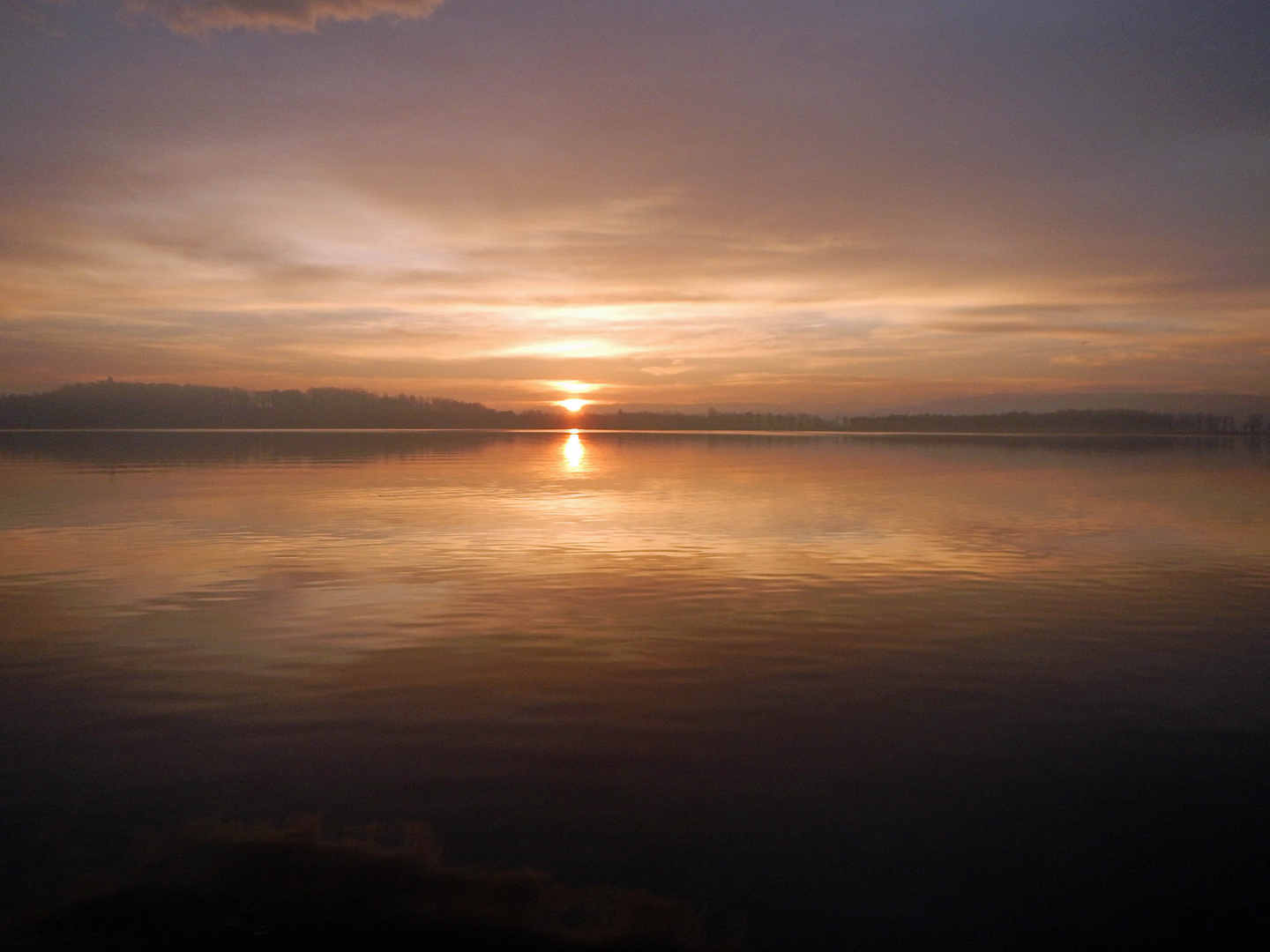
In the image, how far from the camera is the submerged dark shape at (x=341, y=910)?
668 centimetres

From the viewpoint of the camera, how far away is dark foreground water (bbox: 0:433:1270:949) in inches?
299

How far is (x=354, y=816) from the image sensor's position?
8406 millimetres

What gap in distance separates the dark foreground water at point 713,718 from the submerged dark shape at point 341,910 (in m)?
0.38

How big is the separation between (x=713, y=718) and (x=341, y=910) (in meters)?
5.15

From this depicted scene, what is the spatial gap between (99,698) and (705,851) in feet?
28.1

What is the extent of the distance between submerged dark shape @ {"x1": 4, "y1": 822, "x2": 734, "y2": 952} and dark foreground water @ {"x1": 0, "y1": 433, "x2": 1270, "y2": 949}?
0.38m

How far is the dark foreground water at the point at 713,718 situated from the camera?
7594 mm

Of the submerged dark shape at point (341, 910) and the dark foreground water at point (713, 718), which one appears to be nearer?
the submerged dark shape at point (341, 910)

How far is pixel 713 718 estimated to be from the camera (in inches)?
431

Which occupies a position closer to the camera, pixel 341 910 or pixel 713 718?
pixel 341 910

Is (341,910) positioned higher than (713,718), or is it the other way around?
(713,718)

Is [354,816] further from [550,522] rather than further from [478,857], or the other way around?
[550,522]

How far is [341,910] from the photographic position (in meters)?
7.05

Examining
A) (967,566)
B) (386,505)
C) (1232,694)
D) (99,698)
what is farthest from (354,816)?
(386,505)
